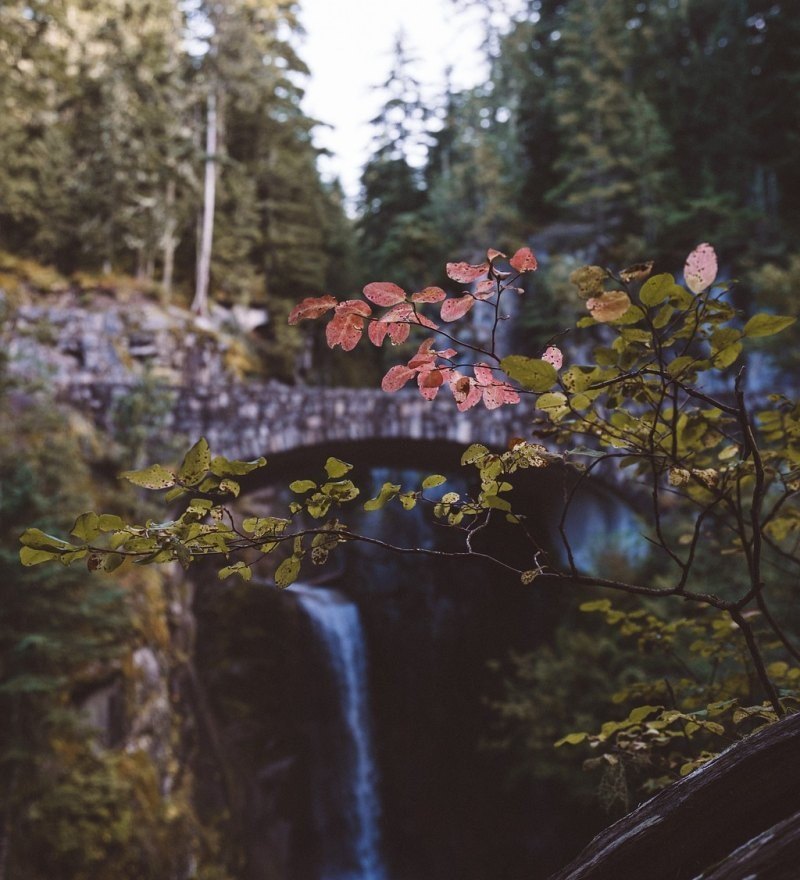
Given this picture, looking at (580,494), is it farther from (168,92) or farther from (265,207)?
(168,92)

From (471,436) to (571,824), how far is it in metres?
5.85

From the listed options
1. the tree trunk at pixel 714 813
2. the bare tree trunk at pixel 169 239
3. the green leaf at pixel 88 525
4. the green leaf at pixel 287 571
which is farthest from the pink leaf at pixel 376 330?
the bare tree trunk at pixel 169 239

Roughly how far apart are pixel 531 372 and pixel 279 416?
9141mm

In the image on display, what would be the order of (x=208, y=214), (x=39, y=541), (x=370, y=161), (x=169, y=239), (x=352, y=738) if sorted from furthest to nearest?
(x=370, y=161)
(x=208, y=214)
(x=169, y=239)
(x=352, y=738)
(x=39, y=541)

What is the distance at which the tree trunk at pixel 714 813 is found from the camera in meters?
1.09

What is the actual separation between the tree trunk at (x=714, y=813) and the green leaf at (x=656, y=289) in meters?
0.79

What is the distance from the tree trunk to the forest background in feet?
39.7

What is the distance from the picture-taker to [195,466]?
1089mm

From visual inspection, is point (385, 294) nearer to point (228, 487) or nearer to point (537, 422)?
point (228, 487)

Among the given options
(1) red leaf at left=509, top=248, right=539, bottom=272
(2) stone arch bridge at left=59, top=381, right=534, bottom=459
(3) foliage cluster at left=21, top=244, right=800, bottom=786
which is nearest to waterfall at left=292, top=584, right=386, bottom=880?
(2) stone arch bridge at left=59, top=381, right=534, bottom=459


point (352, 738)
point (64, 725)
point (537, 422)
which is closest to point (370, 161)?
point (352, 738)

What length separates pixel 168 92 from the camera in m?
16.6

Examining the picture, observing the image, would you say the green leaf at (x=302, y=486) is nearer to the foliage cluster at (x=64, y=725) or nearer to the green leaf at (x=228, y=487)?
the green leaf at (x=228, y=487)

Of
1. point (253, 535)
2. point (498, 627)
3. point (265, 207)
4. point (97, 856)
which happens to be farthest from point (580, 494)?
point (265, 207)
